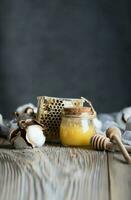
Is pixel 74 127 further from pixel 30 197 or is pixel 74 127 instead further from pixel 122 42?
pixel 122 42

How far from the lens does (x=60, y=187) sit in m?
0.54

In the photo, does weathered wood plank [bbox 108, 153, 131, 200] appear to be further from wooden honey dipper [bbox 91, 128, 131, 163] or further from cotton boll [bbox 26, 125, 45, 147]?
cotton boll [bbox 26, 125, 45, 147]

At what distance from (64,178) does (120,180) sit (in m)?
0.08

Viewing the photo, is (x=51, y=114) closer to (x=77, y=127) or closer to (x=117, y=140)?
(x=77, y=127)

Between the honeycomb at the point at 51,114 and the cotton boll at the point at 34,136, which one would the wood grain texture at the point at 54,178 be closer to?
the cotton boll at the point at 34,136

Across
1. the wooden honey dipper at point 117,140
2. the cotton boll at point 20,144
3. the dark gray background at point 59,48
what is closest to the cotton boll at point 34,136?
the cotton boll at point 20,144

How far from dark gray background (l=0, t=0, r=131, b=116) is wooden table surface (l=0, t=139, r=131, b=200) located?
160 cm

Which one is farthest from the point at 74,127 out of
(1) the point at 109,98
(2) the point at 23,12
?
(2) the point at 23,12

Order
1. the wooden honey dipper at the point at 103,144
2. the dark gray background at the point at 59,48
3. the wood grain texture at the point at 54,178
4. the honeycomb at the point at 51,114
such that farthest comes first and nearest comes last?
the dark gray background at the point at 59,48 < the honeycomb at the point at 51,114 < the wooden honey dipper at the point at 103,144 < the wood grain texture at the point at 54,178

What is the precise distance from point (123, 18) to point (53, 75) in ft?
1.66

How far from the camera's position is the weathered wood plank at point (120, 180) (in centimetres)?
53

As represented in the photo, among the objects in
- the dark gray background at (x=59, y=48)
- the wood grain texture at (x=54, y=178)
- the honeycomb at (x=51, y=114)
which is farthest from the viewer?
the dark gray background at (x=59, y=48)

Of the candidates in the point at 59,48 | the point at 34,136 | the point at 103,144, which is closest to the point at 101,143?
the point at 103,144

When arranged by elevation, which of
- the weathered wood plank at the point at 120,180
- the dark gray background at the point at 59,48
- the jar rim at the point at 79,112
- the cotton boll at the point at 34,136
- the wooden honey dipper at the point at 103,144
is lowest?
the weathered wood plank at the point at 120,180
